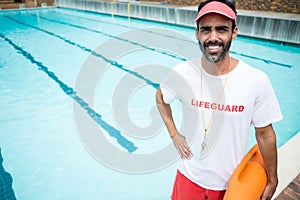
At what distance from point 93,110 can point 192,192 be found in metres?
Answer: 3.35

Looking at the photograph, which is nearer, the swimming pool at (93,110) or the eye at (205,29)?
the eye at (205,29)

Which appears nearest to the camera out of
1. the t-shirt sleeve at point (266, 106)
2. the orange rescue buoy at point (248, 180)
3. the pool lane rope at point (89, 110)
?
the t-shirt sleeve at point (266, 106)

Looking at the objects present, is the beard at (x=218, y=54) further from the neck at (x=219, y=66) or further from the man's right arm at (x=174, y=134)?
the man's right arm at (x=174, y=134)

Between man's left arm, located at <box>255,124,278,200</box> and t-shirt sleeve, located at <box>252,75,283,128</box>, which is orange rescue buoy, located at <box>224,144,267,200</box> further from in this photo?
t-shirt sleeve, located at <box>252,75,283,128</box>

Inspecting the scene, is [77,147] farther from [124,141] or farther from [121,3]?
[121,3]

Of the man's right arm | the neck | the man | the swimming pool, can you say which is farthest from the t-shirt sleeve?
the swimming pool

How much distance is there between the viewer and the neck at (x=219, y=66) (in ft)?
4.00

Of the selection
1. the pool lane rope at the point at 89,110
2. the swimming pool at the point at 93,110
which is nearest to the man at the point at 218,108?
the swimming pool at the point at 93,110

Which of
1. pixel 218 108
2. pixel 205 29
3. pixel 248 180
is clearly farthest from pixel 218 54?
pixel 248 180

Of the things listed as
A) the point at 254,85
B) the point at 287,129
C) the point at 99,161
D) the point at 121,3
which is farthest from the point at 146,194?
the point at 121,3

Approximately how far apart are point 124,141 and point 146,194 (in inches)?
39.9

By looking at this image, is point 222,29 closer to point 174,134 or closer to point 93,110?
point 174,134

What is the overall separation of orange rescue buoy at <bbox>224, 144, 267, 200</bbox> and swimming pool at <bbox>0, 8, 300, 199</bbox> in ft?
5.44

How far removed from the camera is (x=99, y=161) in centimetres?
323
